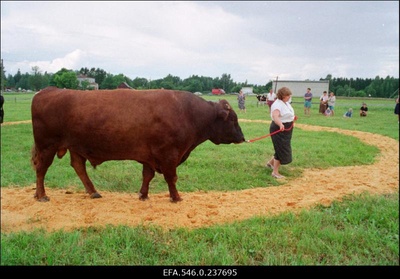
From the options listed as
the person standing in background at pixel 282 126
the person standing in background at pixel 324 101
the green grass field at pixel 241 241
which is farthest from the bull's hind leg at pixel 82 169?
the person standing in background at pixel 324 101

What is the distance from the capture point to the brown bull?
15.8 feet

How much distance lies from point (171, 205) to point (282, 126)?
2.86 metres

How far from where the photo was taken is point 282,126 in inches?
269

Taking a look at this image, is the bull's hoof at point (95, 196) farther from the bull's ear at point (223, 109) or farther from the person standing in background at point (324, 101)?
the person standing in background at point (324, 101)

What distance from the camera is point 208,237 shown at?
3.98 metres

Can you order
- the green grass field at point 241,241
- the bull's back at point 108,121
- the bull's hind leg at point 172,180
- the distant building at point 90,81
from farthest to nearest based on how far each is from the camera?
the bull's hind leg at point 172,180 < the bull's back at point 108,121 < the distant building at point 90,81 < the green grass field at point 241,241

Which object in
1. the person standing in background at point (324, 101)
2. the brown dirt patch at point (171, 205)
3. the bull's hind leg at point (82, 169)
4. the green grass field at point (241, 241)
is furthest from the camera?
the person standing in background at point (324, 101)

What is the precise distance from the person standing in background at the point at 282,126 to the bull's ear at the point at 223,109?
184 centimetres

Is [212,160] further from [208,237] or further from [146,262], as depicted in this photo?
[146,262]

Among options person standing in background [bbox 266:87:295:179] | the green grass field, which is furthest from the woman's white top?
the green grass field

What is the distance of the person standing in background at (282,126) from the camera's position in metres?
6.93

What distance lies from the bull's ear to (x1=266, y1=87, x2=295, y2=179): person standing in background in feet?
6.04

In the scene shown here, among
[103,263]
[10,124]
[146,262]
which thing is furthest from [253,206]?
[10,124]

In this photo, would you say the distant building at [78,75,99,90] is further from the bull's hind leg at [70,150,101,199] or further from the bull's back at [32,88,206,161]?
the bull's hind leg at [70,150,101,199]
